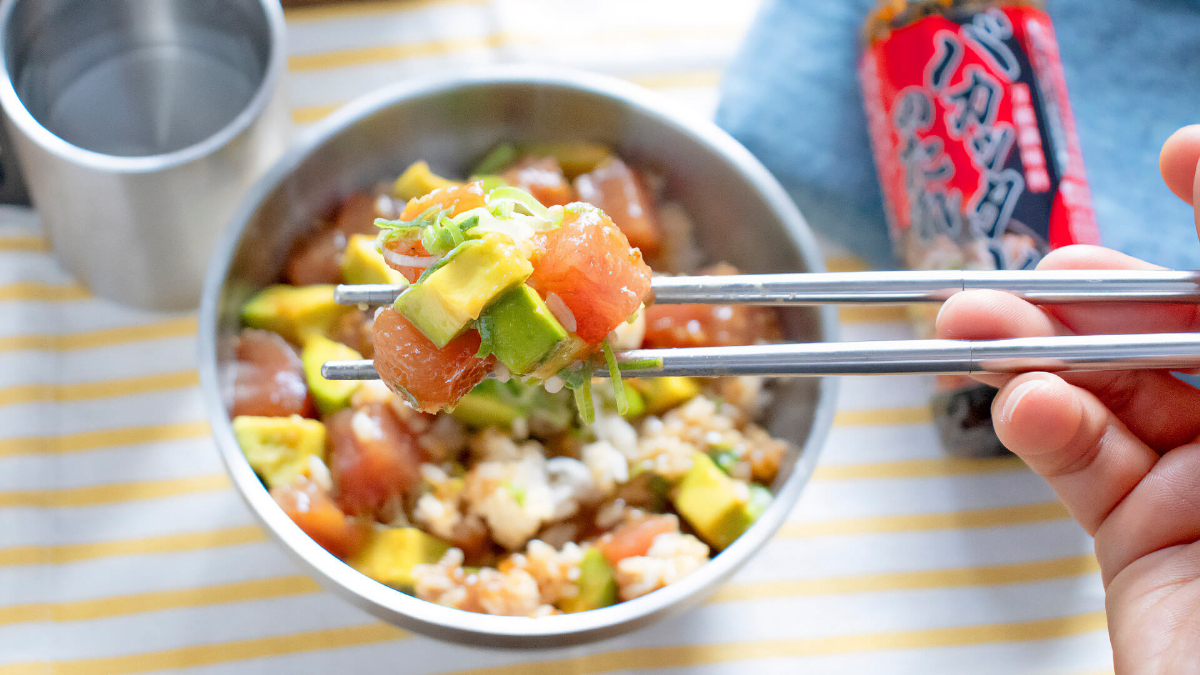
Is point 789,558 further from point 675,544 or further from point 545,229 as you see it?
point 545,229

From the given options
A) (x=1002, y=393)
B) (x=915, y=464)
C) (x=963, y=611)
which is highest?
(x=1002, y=393)

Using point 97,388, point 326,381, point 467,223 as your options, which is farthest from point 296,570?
point 467,223

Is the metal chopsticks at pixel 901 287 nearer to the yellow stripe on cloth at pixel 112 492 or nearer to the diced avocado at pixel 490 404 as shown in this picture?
the diced avocado at pixel 490 404

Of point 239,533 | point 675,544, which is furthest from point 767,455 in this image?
point 239,533

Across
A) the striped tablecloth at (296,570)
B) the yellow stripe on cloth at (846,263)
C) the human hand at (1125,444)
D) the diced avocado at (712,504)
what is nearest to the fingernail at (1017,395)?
the human hand at (1125,444)

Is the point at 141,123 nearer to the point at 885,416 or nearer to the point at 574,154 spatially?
the point at 574,154
